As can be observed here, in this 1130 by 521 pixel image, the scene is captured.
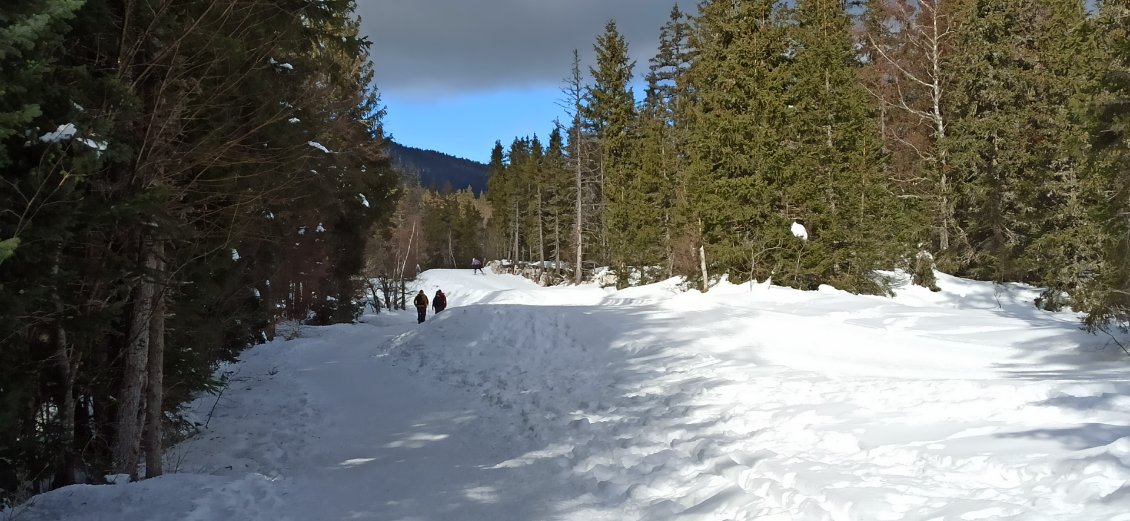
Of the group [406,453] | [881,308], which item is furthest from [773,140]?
[406,453]

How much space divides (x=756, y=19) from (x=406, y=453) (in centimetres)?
1953

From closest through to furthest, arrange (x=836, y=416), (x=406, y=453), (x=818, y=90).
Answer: (x=836, y=416) < (x=406, y=453) < (x=818, y=90)

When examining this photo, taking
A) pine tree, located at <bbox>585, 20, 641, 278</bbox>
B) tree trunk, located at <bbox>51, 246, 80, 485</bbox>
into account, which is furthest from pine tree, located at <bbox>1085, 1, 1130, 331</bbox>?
pine tree, located at <bbox>585, 20, 641, 278</bbox>

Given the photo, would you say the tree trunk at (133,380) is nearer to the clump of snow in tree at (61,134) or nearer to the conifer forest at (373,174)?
the conifer forest at (373,174)

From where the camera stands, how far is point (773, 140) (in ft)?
67.5

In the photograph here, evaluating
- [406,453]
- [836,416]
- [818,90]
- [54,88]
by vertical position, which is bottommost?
[406,453]

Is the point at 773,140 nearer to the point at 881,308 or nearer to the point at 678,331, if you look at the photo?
the point at 881,308

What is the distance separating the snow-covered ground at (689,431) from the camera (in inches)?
199

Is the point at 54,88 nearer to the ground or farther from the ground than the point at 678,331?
farther from the ground

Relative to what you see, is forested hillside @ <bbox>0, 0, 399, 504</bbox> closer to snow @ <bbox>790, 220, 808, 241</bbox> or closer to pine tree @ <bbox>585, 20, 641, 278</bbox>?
snow @ <bbox>790, 220, 808, 241</bbox>

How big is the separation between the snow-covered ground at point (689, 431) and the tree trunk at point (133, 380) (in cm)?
80

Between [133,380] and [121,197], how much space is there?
7.01ft

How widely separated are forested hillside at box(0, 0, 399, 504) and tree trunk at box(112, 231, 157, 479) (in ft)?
0.06

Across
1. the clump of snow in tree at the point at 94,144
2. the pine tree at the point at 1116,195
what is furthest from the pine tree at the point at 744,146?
the clump of snow in tree at the point at 94,144
